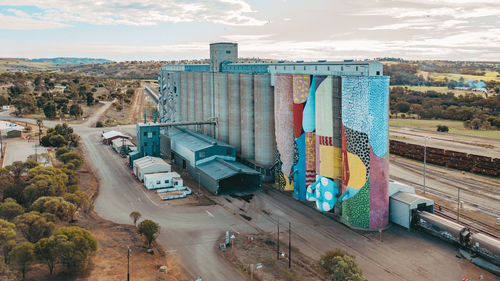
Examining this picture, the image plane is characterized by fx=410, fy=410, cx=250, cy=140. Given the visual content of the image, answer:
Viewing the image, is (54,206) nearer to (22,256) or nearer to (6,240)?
(6,240)

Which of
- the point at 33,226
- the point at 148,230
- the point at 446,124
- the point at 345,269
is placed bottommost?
the point at 345,269

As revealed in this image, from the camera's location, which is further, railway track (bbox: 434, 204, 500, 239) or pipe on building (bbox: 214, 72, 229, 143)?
pipe on building (bbox: 214, 72, 229, 143)

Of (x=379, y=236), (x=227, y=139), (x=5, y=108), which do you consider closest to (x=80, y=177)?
(x=227, y=139)

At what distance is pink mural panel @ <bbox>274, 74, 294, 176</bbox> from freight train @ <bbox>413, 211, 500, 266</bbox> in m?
20.2

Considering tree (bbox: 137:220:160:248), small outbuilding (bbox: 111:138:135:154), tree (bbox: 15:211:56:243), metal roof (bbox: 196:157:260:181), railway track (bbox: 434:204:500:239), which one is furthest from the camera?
small outbuilding (bbox: 111:138:135:154)

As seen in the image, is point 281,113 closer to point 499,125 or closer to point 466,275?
point 466,275

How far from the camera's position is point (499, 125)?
11869 cm

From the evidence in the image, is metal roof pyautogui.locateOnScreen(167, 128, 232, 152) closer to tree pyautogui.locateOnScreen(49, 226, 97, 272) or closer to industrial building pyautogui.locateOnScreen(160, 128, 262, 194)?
industrial building pyautogui.locateOnScreen(160, 128, 262, 194)

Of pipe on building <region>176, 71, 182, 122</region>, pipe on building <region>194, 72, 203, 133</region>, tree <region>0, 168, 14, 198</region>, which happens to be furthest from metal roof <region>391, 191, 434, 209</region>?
pipe on building <region>176, 71, 182, 122</region>

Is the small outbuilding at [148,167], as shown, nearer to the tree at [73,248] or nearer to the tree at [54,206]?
the tree at [54,206]

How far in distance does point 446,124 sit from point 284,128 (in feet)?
294

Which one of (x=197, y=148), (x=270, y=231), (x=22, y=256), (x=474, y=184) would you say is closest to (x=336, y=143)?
(x=270, y=231)

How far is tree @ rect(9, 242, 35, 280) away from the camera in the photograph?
113 feet

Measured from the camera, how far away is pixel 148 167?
66.6 metres
